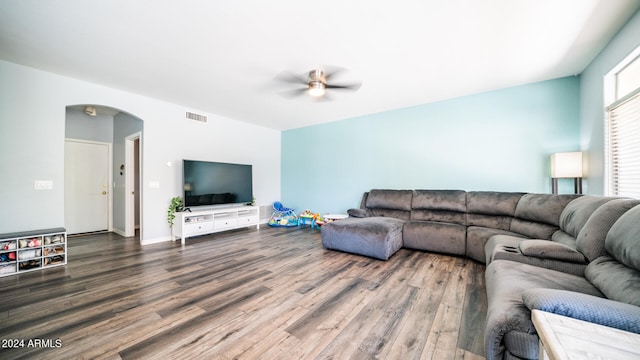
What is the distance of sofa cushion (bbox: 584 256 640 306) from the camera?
108cm

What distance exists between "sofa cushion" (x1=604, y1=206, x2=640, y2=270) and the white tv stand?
4.85 metres

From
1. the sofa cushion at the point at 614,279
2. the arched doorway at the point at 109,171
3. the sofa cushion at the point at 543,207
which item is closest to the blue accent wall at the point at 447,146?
the sofa cushion at the point at 543,207

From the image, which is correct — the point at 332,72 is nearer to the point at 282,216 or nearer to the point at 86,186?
the point at 282,216

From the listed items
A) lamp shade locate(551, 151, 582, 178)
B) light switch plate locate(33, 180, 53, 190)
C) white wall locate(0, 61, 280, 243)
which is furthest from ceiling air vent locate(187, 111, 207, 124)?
lamp shade locate(551, 151, 582, 178)

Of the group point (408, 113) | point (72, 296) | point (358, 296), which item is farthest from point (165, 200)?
point (408, 113)

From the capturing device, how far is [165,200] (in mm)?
4156

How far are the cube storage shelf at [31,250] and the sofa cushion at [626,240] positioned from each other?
5.27m

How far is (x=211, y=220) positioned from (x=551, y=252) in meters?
4.68

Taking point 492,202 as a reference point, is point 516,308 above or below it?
below

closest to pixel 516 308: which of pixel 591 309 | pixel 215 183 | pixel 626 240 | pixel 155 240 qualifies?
pixel 591 309

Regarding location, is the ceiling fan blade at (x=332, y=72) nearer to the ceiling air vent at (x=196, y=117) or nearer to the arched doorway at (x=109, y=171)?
the ceiling air vent at (x=196, y=117)

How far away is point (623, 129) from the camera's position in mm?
2283

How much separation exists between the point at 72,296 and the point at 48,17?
252 centimetres

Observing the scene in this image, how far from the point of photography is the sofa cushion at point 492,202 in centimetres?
319
